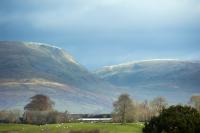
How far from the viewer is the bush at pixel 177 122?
73.6 m

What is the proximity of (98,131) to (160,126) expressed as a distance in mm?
53521

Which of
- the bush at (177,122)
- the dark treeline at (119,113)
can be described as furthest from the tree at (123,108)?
the bush at (177,122)

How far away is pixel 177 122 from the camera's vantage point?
73.8 metres

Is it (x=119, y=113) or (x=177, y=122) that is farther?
(x=119, y=113)

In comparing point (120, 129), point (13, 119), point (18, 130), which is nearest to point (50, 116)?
point (13, 119)

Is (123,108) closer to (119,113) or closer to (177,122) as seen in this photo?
(119,113)

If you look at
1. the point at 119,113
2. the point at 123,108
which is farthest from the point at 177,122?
the point at 119,113

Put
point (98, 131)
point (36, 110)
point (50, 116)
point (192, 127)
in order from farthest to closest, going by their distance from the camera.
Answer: point (36, 110) → point (50, 116) → point (98, 131) → point (192, 127)

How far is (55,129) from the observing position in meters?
133

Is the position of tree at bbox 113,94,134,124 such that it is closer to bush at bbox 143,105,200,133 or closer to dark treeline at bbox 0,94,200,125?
dark treeline at bbox 0,94,200,125

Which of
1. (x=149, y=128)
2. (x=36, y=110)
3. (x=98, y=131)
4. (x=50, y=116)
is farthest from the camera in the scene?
(x=36, y=110)

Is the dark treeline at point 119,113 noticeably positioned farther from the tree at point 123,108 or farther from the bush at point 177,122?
the bush at point 177,122

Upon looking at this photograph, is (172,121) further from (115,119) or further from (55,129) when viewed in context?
(115,119)

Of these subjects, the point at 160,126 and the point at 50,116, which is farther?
the point at 50,116
